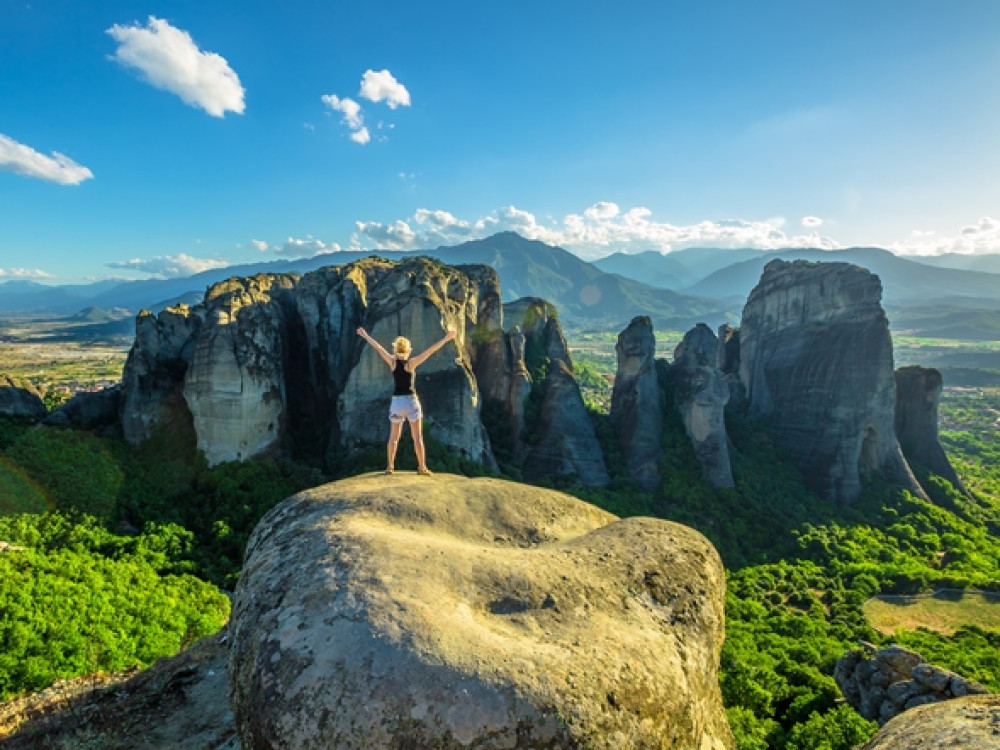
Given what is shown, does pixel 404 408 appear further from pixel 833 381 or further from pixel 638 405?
pixel 833 381

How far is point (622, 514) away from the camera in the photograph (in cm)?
3375

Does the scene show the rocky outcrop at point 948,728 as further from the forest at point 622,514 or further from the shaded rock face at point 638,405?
the shaded rock face at point 638,405

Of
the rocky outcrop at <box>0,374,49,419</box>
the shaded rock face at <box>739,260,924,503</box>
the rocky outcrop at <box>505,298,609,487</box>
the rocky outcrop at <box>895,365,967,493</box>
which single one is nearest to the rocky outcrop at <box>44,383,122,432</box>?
the rocky outcrop at <box>0,374,49,419</box>

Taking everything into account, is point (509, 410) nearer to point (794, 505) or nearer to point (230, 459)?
point (230, 459)

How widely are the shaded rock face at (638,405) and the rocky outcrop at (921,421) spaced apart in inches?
1004

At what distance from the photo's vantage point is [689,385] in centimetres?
4134

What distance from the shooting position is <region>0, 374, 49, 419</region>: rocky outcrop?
2834 centimetres

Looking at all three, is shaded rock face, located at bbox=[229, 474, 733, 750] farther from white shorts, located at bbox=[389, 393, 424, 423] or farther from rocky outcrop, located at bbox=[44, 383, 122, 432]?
rocky outcrop, located at bbox=[44, 383, 122, 432]

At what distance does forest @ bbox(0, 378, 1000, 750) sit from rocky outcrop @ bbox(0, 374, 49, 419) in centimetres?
319

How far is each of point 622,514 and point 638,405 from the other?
10476 millimetres

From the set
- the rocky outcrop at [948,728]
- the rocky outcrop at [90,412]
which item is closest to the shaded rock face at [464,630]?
the rocky outcrop at [948,728]

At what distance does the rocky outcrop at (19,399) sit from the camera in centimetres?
2834

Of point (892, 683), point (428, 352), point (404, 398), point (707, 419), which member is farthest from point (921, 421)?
point (428, 352)

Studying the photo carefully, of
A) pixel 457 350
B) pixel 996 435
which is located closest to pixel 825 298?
pixel 457 350
